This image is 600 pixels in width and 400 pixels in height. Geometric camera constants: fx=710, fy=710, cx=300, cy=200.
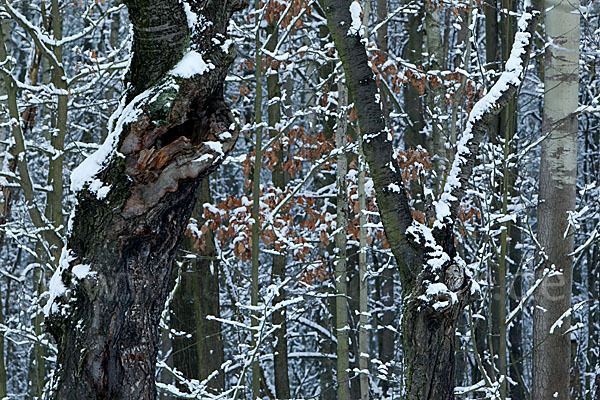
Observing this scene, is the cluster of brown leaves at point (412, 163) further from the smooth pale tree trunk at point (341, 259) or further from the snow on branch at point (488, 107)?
the snow on branch at point (488, 107)

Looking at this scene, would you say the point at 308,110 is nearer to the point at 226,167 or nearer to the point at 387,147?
the point at 387,147

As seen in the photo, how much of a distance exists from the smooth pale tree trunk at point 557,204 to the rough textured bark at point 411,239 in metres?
1.41

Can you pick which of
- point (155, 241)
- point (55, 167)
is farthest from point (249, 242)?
point (155, 241)

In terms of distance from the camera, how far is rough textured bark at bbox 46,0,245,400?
2686 mm

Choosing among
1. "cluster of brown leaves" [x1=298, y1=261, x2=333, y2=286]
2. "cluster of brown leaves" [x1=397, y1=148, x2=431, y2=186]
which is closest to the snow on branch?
"cluster of brown leaves" [x1=397, y1=148, x2=431, y2=186]

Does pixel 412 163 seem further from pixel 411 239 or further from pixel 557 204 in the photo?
pixel 411 239

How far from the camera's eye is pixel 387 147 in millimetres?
4180

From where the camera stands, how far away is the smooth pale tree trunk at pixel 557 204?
5.58 meters

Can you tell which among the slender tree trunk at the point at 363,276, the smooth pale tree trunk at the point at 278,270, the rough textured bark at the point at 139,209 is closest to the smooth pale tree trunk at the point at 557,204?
the slender tree trunk at the point at 363,276

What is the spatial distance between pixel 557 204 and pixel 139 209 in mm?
3950

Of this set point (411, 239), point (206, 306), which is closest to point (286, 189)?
point (206, 306)

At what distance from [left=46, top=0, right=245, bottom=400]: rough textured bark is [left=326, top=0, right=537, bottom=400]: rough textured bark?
1.48 metres

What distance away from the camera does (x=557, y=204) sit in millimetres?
5637

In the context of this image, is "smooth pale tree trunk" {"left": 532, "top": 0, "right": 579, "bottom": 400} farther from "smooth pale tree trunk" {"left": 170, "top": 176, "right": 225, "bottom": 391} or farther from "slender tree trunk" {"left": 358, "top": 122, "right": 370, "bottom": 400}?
"smooth pale tree trunk" {"left": 170, "top": 176, "right": 225, "bottom": 391}
